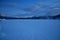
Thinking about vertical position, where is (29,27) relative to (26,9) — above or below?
below

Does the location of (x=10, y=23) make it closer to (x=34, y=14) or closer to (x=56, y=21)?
(x=34, y=14)

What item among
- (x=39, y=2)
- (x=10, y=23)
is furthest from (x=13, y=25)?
(x=39, y=2)

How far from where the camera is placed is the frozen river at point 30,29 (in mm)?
1324

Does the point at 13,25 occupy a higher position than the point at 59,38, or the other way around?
the point at 13,25

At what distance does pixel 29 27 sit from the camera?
4.42 feet

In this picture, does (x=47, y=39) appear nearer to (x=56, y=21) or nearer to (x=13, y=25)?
(x=56, y=21)

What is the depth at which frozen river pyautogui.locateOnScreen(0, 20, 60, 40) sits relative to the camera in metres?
1.32

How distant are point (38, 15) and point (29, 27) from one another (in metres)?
0.18

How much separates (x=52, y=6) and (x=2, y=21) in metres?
0.64

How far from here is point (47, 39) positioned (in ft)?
4.44

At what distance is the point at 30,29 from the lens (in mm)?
1351

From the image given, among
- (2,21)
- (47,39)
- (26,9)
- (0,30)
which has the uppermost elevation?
(26,9)

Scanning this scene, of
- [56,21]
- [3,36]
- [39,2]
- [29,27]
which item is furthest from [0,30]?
[56,21]

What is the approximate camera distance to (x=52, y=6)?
136 centimetres
